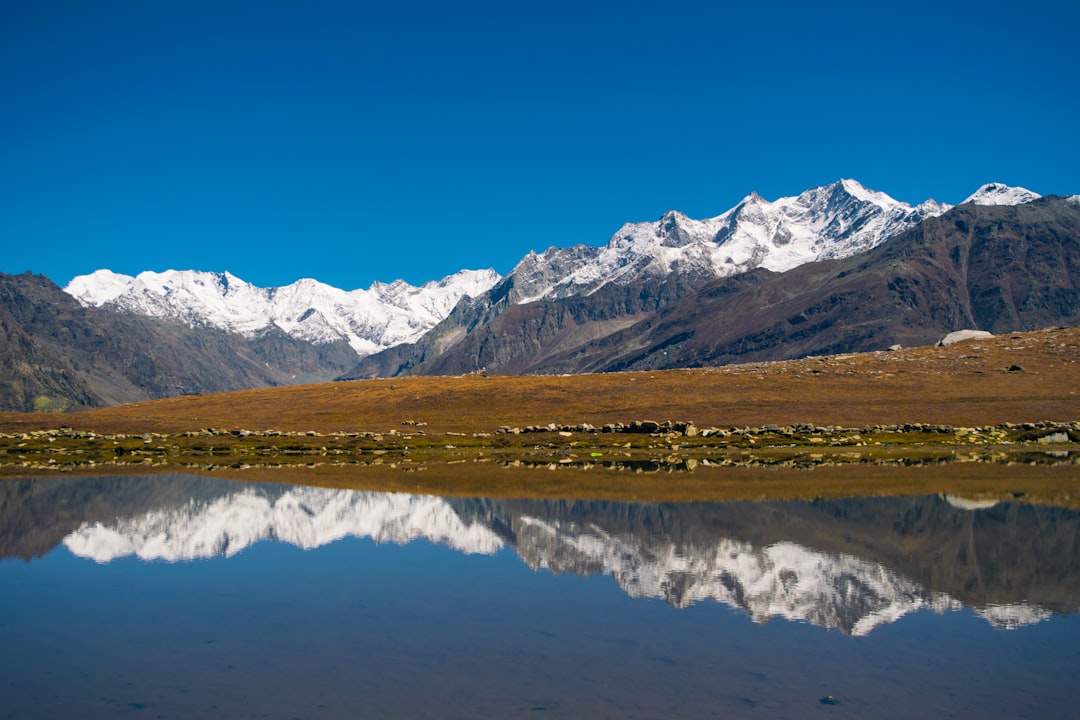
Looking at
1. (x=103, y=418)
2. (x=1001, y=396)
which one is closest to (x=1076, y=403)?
(x=1001, y=396)

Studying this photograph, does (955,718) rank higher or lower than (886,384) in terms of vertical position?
lower

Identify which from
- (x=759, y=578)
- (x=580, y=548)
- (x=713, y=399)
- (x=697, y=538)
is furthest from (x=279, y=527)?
(x=713, y=399)

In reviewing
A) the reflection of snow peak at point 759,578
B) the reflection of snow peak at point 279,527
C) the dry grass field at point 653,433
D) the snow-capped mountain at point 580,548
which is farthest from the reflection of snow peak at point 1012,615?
the dry grass field at point 653,433

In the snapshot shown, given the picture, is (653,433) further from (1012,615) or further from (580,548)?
(1012,615)

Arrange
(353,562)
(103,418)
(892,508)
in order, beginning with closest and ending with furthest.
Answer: (353,562) < (892,508) < (103,418)

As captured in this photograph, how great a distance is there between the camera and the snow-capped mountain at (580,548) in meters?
22.5

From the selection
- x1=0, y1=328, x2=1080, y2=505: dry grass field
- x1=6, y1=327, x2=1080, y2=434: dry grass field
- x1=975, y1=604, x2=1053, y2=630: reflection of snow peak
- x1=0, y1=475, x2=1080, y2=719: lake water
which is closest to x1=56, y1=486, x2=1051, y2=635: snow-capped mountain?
x1=975, y1=604, x2=1053, y2=630: reflection of snow peak

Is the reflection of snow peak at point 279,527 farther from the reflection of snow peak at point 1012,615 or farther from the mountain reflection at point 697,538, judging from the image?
the reflection of snow peak at point 1012,615

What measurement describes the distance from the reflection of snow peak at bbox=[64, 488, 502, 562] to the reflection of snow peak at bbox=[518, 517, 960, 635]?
4.09 m

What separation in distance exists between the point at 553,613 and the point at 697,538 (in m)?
9.84

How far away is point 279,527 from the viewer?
3584 cm

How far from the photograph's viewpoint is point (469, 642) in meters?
19.7

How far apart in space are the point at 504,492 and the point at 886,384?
58.8m

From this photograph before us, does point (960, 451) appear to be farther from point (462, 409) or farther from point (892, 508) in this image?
point (462, 409)
